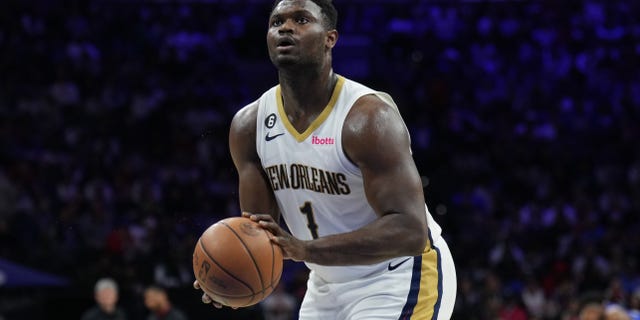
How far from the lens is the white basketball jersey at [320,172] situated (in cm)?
416

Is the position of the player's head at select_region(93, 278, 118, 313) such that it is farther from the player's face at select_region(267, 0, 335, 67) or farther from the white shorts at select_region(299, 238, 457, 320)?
the player's face at select_region(267, 0, 335, 67)

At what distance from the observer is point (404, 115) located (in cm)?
1584

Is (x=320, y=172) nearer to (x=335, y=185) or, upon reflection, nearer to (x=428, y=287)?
(x=335, y=185)

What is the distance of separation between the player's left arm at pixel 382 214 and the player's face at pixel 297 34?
456 mm

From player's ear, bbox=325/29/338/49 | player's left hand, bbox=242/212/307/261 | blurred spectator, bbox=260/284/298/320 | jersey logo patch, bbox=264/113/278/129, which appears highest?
player's ear, bbox=325/29/338/49

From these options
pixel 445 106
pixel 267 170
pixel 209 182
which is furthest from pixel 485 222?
pixel 267 170

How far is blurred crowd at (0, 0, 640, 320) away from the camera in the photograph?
482 inches

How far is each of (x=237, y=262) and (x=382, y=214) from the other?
66cm

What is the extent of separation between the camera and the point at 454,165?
15055 millimetres

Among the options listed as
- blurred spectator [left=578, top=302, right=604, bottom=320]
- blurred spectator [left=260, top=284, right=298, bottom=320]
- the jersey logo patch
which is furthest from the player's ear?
blurred spectator [left=260, top=284, right=298, bottom=320]

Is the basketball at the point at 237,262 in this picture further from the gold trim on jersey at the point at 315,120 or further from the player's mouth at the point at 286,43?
the player's mouth at the point at 286,43

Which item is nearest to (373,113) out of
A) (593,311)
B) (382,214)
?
(382,214)

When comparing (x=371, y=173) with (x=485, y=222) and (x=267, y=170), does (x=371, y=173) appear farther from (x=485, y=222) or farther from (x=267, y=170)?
(x=485, y=222)

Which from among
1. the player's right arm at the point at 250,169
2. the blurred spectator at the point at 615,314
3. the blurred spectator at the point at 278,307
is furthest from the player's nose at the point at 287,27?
the blurred spectator at the point at 278,307
